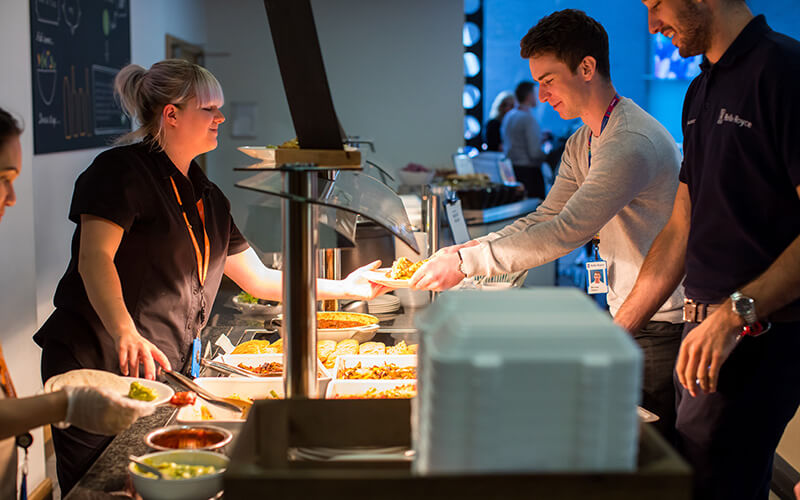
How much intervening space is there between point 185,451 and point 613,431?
30.5 inches

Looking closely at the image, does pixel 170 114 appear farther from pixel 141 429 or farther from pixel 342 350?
pixel 141 429

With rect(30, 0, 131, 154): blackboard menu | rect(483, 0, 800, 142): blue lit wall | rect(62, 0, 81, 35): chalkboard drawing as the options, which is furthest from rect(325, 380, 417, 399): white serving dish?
rect(483, 0, 800, 142): blue lit wall

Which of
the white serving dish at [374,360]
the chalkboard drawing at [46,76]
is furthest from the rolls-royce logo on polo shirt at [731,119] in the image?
the chalkboard drawing at [46,76]

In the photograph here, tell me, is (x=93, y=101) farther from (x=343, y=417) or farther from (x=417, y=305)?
(x=343, y=417)

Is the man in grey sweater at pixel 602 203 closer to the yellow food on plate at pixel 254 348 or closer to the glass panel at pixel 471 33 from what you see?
the yellow food on plate at pixel 254 348

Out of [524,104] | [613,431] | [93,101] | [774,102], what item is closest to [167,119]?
[774,102]

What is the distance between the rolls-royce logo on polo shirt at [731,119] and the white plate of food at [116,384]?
4.11 ft

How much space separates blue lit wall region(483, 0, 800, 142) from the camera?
11234 millimetres

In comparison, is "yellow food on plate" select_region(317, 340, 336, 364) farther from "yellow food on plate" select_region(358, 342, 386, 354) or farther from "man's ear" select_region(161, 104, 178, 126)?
"man's ear" select_region(161, 104, 178, 126)

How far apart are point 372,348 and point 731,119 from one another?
1.21 metres

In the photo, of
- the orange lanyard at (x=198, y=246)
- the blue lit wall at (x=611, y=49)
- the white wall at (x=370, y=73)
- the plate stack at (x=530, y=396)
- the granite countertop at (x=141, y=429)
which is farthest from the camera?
the blue lit wall at (x=611, y=49)

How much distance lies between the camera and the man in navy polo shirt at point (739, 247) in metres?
1.49

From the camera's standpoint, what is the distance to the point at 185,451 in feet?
4.29

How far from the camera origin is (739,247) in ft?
5.29
